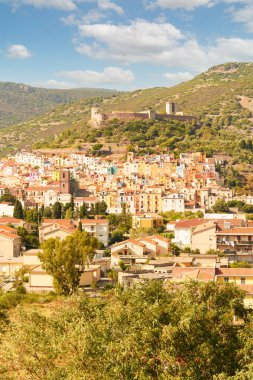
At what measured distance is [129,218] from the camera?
156 ft

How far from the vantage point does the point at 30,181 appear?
63.5 meters

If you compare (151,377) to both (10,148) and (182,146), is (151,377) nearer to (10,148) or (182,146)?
(182,146)

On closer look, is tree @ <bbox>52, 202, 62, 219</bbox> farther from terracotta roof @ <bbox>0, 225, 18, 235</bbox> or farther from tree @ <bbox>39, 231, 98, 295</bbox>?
tree @ <bbox>39, 231, 98, 295</bbox>

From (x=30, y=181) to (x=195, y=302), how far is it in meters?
50.5

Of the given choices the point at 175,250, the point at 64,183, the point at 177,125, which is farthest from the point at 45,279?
the point at 177,125

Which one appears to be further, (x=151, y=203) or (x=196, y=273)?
(x=151, y=203)

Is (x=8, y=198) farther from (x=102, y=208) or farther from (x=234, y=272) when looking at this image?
(x=234, y=272)

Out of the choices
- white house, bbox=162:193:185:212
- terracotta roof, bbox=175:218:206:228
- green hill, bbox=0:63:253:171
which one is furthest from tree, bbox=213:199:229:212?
green hill, bbox=0:63:253:171

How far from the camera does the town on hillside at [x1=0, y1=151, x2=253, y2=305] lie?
30.7 meters

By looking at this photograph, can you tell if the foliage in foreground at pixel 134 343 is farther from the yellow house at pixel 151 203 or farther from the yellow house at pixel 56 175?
the yellow house at pixel 56 175

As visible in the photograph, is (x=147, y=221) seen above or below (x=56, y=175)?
below

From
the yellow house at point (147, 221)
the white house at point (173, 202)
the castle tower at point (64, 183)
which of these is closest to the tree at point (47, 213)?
the castle tower at point (64, 183)

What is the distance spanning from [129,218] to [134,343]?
116 ft

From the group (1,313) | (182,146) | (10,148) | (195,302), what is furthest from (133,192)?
(10,148)
